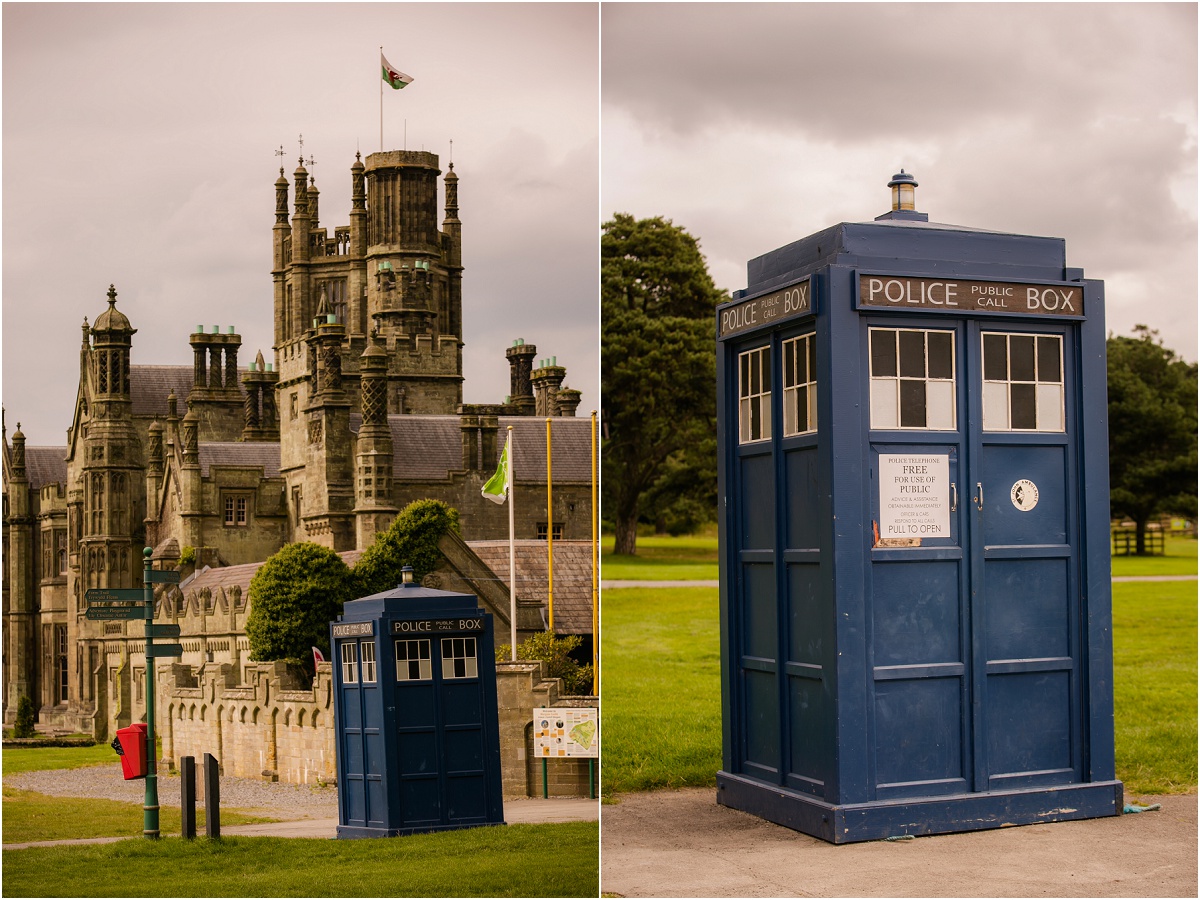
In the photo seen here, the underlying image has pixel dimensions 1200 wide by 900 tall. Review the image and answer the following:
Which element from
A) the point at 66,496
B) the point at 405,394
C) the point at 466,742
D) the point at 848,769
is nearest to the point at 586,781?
the point at 466,742

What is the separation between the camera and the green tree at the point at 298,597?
430 inches

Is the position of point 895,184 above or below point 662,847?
above

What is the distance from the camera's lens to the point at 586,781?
34.5 ft

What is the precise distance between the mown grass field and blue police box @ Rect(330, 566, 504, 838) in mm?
1116

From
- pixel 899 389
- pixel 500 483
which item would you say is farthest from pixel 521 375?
pixel 899 389

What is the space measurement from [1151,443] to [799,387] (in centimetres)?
3113

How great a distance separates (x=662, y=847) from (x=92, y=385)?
537 centimetres

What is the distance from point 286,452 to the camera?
449 inches

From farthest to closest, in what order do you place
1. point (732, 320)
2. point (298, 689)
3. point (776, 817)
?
point (298, 689), point (732, 320), point (776, 817)

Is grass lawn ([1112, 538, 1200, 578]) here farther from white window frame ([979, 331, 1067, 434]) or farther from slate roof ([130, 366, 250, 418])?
slate roof ([130, 366, 250, 418])

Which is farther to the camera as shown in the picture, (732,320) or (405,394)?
(405,394)

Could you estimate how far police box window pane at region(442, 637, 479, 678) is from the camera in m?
10.8

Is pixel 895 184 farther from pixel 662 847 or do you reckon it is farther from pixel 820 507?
pixel 662 847

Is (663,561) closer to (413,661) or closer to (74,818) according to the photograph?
(413,661)
